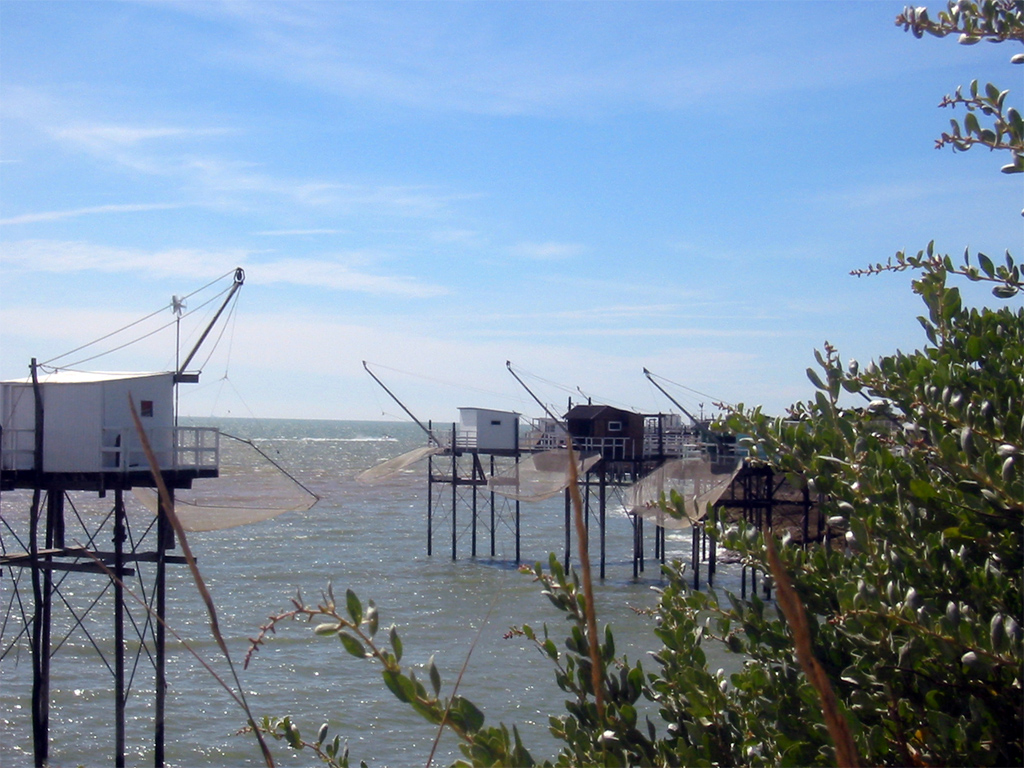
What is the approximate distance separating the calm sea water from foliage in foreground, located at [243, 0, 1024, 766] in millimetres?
795

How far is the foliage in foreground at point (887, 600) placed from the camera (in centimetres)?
388

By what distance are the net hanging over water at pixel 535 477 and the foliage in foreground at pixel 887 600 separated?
84.0ft

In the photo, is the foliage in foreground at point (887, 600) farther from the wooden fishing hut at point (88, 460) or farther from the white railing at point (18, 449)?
the white railing at point (18, 449)

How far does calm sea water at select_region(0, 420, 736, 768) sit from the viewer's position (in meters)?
17.8

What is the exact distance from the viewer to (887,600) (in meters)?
4.01

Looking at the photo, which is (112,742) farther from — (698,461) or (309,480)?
(309,480)

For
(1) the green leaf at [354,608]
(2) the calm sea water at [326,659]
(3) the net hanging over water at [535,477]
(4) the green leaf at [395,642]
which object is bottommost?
(2) the calm sea water at [326,659]

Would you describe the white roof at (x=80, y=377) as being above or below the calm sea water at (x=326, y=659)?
above

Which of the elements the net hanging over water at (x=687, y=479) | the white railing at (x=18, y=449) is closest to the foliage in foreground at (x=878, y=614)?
the white railing at (x=18, y=449)

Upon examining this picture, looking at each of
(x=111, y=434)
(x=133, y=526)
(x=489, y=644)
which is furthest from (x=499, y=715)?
(x=133, y=526)

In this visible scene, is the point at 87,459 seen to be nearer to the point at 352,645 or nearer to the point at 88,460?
the point at 88,460

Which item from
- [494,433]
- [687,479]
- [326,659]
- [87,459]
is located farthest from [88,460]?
[494,433]

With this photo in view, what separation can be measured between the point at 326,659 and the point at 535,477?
1054 centimetres

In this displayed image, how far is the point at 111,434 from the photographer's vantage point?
16.7m
